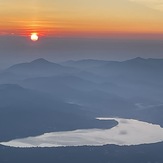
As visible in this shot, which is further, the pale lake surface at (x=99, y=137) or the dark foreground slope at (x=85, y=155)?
the pale lake surface at (x=99, y=137)

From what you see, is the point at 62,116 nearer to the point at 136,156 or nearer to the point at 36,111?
the point at 36,111

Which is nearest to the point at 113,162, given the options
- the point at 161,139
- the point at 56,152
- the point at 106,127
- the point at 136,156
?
the point at 136,156

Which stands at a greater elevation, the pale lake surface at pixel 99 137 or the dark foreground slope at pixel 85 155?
the pale lake surface at pixel 99 137

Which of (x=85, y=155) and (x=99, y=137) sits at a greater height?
(x=99, y=137)

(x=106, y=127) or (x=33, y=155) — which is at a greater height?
(x=106, y=127)
